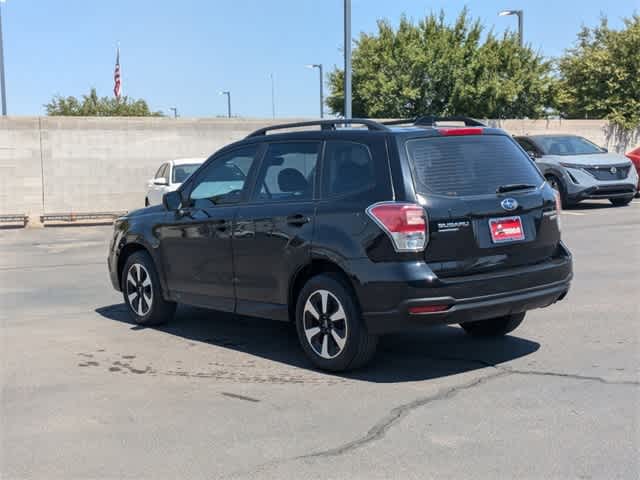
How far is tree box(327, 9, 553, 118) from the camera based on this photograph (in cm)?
3109

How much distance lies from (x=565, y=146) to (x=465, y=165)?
1479cm

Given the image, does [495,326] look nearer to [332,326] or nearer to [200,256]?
[332,326]

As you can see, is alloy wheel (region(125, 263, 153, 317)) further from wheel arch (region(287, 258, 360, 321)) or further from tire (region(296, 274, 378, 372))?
tire (region(296, 274, 378, 372))

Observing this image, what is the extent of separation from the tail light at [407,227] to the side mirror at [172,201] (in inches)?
103

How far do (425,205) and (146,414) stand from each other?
2.20 m

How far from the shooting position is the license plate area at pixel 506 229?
5988 millimetres

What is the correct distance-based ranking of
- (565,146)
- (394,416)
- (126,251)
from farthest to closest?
(565,146) → (126,251) → (394,416)

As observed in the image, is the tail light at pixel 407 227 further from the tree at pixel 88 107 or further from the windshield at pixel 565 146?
the tree at pixel 88 107

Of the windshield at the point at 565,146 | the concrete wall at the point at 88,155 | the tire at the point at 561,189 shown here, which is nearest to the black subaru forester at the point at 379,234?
the tire at the point at 561,189

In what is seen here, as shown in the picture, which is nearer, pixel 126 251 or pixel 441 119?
pixel 441 119

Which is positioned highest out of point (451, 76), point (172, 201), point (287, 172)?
point (451, 76)

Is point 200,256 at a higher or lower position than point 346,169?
lower

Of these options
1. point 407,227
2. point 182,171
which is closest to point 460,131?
point 407,227

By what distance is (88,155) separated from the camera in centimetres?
2123
